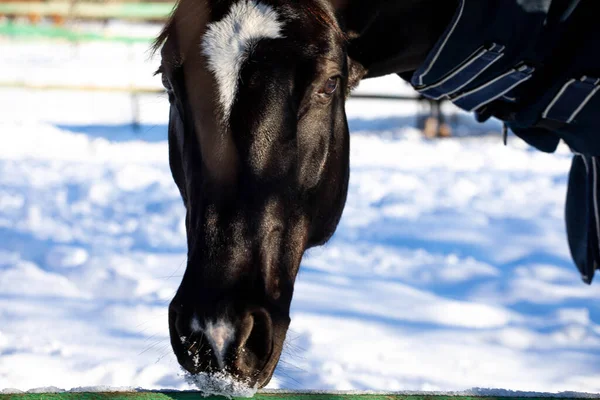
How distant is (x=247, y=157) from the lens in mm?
1699

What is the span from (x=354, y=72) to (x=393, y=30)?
24 centimetres

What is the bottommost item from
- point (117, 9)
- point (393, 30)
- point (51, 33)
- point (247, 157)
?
point (51, 33)

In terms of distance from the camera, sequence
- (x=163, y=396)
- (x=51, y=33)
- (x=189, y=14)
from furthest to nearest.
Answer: (x=51, y=33)
(x=189, y=14)
(x=163, y=396)

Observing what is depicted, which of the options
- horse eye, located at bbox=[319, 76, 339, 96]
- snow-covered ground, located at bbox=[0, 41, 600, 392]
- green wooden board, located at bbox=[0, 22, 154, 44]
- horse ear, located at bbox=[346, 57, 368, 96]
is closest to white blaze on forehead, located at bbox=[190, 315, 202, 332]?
snow-covered ground, located at bbox=[0, 41, 600, 392]

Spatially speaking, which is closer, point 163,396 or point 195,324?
point 195,324

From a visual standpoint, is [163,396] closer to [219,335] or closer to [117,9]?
[219,335]

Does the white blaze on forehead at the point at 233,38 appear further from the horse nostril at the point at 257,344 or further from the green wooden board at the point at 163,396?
the green wooden board at the point at 163,396

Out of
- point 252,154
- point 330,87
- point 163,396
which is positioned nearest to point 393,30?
point 330,87

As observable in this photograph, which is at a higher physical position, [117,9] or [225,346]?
[225,346]

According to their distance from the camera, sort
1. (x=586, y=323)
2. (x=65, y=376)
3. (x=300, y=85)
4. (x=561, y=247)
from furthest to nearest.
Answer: (x=561, y=247)
(x=586, y=323)
(x=65, y=376)
(x=300, y=85)

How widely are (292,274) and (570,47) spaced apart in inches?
50.9

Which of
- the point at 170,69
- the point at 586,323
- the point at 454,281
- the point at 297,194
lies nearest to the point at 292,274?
the point at 297,194

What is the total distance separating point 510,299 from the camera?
442cm

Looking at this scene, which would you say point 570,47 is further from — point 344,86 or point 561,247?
point 561,247
